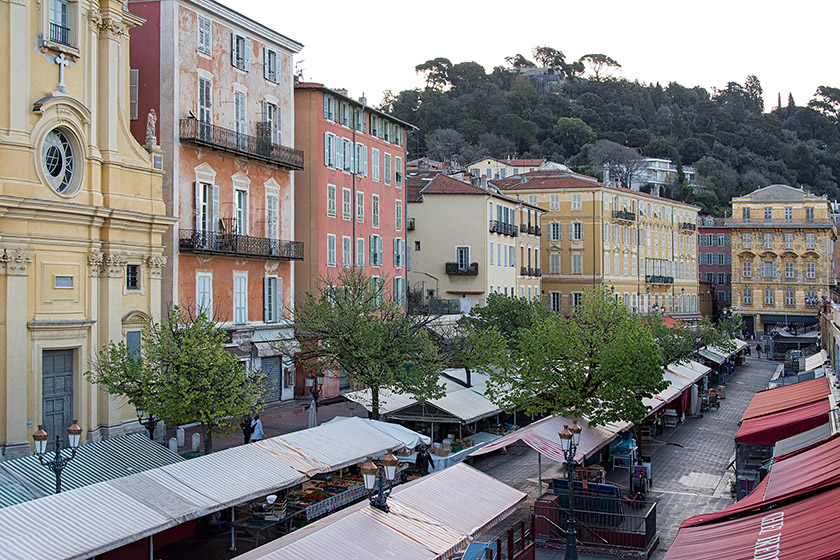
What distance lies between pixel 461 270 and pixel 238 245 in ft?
81.4

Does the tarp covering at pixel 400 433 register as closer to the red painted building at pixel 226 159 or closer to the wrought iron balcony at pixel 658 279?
the red painted building at pixel 226 159

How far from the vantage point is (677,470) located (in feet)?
104

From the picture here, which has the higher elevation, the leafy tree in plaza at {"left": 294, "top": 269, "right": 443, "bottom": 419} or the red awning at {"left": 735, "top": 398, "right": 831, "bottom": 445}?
the leafy tree in plaza at {"left": 294, "top": 269, "right": 443, "bottom": 419}

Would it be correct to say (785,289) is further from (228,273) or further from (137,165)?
(137,165)

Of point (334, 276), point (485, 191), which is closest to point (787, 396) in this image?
point (334, 276)

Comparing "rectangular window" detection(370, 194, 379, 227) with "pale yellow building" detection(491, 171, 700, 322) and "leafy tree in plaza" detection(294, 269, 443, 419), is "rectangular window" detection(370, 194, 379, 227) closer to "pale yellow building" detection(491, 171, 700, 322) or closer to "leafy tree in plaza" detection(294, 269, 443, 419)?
"leafy tree in plaza" detection(294, 269, 443, 419)

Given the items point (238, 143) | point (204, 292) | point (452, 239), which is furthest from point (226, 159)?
point (452, 239)

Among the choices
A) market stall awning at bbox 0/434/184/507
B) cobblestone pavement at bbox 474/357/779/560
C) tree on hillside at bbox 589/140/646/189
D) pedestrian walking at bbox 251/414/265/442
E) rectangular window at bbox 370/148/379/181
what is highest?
tree on hillside at bbox 589/140/646/189

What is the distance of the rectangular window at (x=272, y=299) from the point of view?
4009 centimetres

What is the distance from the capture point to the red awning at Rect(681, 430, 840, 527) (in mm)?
16812

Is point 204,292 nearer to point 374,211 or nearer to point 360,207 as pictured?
point 360,207

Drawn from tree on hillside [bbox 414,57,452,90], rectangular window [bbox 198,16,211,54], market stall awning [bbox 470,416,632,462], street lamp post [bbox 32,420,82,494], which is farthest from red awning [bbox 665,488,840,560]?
tree on hillside [bbox 414,57,452,90]

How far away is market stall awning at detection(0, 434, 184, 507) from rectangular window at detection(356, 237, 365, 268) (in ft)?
79.9

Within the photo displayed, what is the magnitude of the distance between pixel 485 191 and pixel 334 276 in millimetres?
18215
